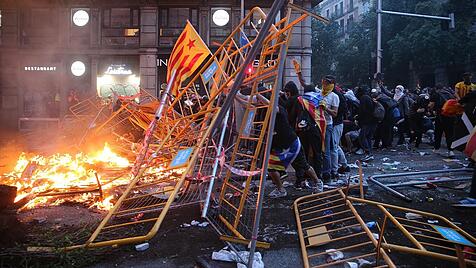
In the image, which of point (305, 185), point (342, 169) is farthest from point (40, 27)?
point (305, 185)

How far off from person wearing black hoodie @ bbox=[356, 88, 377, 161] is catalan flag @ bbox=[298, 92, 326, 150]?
3408 millimetres

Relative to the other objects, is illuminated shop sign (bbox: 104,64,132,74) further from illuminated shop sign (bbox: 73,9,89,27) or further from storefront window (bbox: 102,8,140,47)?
illuminated shop sign (bbox: 73,9,89,27)

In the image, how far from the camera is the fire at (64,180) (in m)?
5.67

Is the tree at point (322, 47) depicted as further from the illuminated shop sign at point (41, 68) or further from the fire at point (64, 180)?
the fire at point (64, 180)

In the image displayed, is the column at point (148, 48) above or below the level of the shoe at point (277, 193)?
above

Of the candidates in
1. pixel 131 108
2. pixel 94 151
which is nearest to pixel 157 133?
pixel 131 108

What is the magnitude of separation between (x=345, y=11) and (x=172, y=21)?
39204 mm

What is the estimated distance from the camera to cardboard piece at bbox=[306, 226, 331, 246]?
384cm

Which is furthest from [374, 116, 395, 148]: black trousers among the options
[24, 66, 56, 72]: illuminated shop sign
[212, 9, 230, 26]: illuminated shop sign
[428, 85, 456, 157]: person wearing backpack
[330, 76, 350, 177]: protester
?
[24, 66, 56, 72]: illuminated shop sign

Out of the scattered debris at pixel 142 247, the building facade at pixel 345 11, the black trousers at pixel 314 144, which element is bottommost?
the scattered debris at pixel 142 247

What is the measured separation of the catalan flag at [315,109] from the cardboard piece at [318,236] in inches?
101

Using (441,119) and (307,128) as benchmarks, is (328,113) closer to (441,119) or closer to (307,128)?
(307,128)

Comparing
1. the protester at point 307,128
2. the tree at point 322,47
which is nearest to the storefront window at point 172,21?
the protester at point 307,128

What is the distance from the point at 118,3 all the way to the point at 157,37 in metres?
3.02
